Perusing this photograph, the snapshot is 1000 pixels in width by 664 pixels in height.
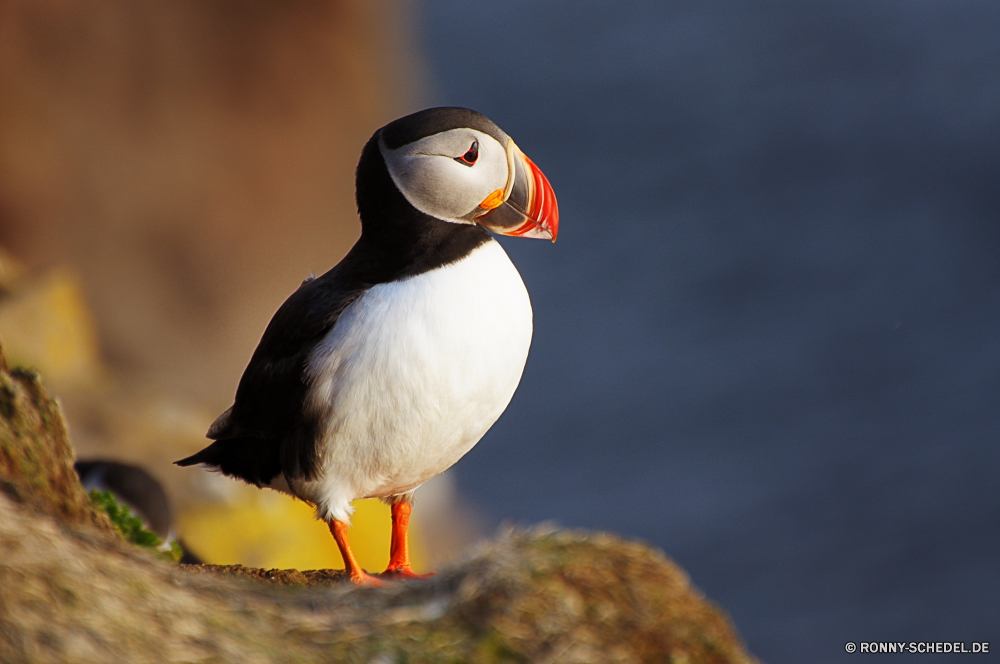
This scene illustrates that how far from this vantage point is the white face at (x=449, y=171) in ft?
13.6

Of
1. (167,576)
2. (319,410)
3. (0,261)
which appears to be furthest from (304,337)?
(0,261)

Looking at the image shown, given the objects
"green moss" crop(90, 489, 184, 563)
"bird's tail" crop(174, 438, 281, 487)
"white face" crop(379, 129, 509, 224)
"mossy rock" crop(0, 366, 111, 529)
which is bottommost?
"mossy rock" crop(0, 366, 111, 529)

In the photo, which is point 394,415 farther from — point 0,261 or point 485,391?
point 0,261

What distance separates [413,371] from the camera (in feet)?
13.0

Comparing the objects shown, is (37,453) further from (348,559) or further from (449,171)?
(449,171)

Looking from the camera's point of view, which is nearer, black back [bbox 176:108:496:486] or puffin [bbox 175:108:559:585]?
puffin [bbox 175:108:559:585]

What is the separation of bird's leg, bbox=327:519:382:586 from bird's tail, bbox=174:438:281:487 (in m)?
0.41

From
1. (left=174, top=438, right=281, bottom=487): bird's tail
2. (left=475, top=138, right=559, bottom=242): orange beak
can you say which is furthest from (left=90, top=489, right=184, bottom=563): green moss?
(left=475, top=138, right=559, bottom=242): orange beak

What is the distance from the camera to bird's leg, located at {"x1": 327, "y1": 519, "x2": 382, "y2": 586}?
413 centimetres

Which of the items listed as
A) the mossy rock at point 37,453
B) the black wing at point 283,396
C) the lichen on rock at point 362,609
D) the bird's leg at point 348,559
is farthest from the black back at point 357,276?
the lichen on rock at point 362,609

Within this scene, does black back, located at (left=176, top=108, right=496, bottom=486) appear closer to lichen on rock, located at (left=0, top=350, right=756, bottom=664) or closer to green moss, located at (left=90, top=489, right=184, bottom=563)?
green moss, located at (left=90, top=489, right=184, bottom=563)

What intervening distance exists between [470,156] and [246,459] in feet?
5.85

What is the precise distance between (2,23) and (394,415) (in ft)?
45.1

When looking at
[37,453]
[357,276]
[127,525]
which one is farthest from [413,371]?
[127,525]
